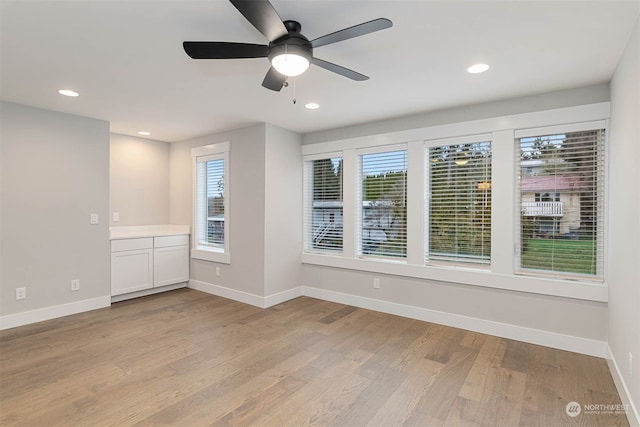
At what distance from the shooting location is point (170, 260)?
5.08m

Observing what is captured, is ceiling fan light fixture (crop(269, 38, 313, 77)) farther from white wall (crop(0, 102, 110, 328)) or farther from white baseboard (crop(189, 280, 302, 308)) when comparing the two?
white wall (crop(0, 102, 110, 328))

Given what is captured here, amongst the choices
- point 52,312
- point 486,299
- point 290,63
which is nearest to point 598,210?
point 486,299

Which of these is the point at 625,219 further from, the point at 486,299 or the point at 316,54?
the point at 316,54

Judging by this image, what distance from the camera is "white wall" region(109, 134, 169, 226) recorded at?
5.04m

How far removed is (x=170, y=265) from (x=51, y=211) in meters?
1.70

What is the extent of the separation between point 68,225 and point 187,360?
2530mm

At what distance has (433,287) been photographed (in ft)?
12.6

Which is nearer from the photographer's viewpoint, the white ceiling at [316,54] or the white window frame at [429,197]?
the white ceiling at [316,54]

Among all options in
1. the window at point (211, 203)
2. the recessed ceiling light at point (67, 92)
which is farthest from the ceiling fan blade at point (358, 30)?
the window at point (211, 203)

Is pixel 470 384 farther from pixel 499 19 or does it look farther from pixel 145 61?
pixel 145 61

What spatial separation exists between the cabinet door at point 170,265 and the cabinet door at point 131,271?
0.09 meters

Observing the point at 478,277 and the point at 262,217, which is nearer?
the point at 478,277

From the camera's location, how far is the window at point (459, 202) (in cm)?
356

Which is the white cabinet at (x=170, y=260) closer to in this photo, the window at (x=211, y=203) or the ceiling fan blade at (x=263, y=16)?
the window at (x=211, y=203)
